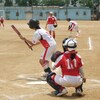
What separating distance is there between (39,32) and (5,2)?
4916 inches

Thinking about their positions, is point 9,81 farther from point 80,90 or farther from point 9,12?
point 9,12

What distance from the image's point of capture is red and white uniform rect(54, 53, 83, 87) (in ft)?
27.6

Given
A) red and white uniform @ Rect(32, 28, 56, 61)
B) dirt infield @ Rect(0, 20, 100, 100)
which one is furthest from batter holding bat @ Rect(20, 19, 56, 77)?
dirt infield @ Rect(0, 20, 100, 100)

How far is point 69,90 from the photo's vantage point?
9.20 m

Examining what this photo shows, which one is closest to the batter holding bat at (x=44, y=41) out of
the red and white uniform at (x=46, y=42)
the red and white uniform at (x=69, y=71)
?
the red and white uniform at (x=46, y=42)

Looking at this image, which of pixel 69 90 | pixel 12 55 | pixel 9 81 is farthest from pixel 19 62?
pixel 69 90

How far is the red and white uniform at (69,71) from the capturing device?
8.42 metres

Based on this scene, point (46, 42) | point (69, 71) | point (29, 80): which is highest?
point (46, 42)

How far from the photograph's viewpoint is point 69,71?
849 centimetres

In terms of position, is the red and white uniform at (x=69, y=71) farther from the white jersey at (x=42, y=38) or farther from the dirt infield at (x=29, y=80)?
the white jersey at (x=42, y=38)

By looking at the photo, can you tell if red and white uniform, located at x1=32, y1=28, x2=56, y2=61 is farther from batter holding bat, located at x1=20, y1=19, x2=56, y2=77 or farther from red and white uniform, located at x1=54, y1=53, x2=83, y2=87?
red and white uniform, located at x1=54, y1=53, x2=83, y2=87

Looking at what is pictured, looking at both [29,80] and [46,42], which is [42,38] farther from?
[29,80]

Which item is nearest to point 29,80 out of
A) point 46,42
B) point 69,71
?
point 46,42

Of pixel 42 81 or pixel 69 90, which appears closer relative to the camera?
pixel 69 90
